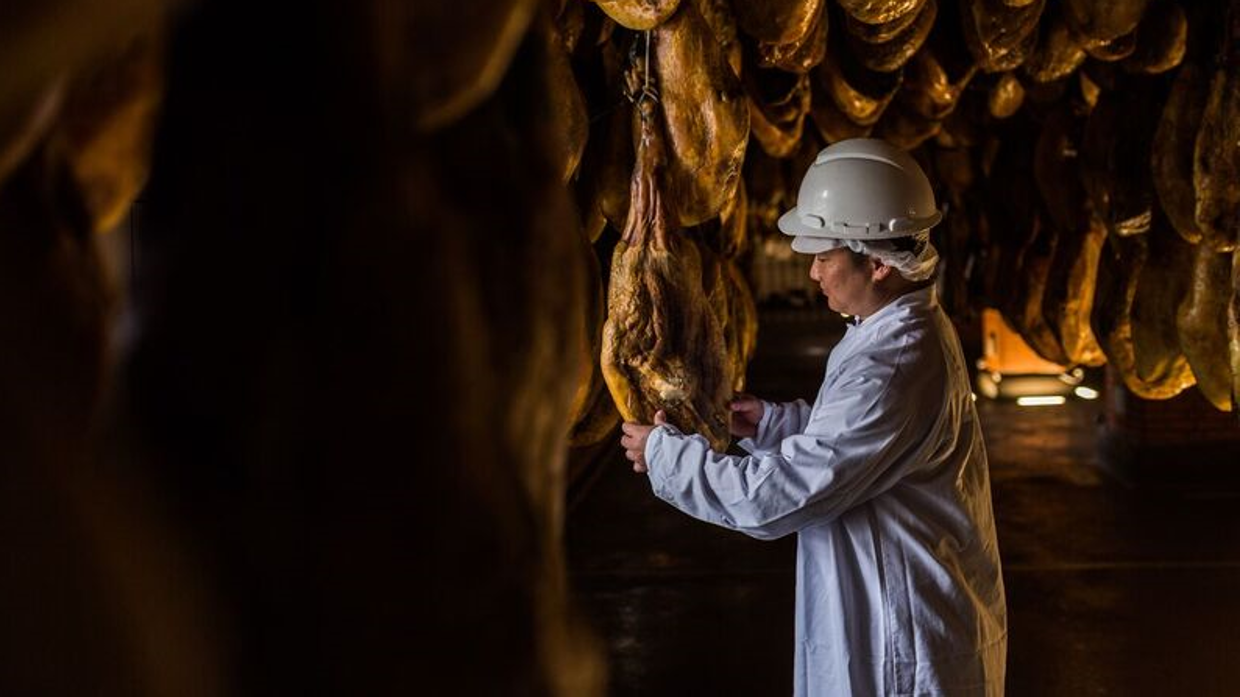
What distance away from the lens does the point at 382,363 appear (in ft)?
1.48

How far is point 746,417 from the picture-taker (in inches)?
110

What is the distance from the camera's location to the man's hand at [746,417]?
9.11ft

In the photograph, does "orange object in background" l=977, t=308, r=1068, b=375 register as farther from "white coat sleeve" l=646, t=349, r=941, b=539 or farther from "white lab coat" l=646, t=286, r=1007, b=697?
"white coat sleeve" l=646, t=349, r=941, b=539

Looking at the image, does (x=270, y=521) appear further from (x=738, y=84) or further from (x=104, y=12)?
(x=738, y=84)

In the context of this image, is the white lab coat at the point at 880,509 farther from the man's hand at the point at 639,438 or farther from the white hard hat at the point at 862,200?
the white hard hat at the point at 862,200

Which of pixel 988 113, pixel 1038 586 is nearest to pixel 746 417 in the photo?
pixel 988 113

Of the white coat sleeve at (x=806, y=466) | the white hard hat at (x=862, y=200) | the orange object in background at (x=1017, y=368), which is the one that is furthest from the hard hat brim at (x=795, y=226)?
the orange object in background at (x=1017, y=368)

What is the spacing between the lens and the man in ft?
7.41

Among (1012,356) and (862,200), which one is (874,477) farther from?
(1012,356)

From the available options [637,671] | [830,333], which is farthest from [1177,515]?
[830,333]

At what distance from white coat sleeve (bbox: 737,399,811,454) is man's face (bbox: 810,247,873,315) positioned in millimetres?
337

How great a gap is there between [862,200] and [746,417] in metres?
0.61

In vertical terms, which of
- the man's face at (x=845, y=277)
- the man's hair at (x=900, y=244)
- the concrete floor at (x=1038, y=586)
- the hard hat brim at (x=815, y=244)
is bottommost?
the concrete floor at (x=1038, y=586)

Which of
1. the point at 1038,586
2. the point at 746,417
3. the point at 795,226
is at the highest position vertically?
the point at 795,226
